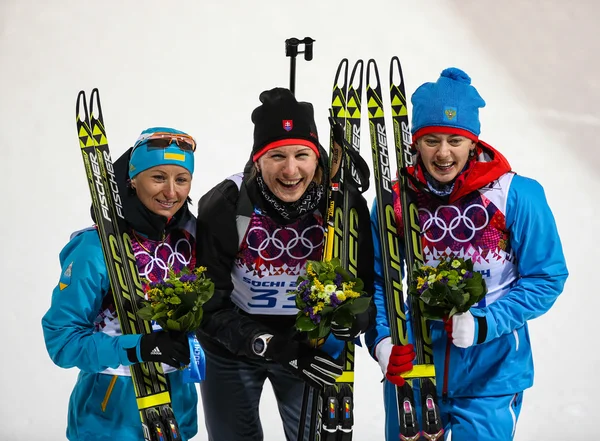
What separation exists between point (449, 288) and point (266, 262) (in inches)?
27.5

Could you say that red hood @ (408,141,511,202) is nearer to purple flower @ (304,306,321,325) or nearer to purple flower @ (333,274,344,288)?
purple flower @ (333,274,344,288)

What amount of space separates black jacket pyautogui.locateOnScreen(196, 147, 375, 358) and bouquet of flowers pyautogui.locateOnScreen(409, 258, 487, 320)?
247 mm

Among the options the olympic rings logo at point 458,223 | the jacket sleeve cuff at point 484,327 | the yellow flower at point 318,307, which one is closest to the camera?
the yellow flower at point 318,307

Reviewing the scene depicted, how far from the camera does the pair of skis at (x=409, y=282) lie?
3381mm

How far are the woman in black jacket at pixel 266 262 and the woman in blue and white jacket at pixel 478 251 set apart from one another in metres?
0.27

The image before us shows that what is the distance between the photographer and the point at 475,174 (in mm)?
3318

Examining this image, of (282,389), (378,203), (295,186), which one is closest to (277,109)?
(295,186)

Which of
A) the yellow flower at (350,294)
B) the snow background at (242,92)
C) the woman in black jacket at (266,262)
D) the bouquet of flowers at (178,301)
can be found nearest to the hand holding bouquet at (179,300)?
the bouquet of flowers at (178,301)

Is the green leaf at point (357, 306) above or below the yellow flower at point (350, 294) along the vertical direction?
below

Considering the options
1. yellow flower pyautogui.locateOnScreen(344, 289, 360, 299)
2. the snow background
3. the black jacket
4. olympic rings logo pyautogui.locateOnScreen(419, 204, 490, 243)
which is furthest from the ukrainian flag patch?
the snow background

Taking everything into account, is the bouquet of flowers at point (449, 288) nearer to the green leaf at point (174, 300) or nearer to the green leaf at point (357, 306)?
the green leaf at point (357, 306)

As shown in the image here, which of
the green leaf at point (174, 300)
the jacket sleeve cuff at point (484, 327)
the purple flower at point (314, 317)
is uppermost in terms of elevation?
the green leaf at point (174, 300)

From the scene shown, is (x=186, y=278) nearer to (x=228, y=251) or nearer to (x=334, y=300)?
(x=228, y=251)

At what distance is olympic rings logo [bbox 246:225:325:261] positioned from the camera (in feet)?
11.3
